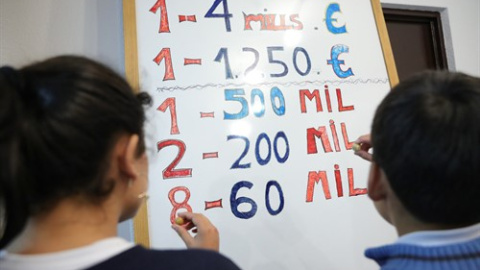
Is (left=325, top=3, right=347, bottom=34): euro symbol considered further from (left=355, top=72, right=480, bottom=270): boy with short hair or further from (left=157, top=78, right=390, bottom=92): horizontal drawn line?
(left=355, top=72, right=480, bottom=270): boy with short hair

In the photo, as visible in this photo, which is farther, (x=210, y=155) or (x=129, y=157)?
(x=210, y=155)

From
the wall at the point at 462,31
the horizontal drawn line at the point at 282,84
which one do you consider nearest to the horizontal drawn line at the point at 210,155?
the horizontal drawn line at the point at 282,84

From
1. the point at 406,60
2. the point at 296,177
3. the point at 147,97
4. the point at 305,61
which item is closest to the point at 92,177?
the point at 147,97

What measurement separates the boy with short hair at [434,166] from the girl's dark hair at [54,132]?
352 mm

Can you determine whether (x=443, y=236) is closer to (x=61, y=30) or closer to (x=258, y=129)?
(x=258, y=129)

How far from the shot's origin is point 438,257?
501mm

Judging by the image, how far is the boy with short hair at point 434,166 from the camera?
1.64 feet

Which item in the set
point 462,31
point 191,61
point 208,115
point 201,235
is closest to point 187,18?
point 191,61

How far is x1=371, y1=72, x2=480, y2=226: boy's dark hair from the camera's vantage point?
1.65ft

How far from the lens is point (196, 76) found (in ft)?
2.87

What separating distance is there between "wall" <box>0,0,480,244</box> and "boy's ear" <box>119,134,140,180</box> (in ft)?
1.48

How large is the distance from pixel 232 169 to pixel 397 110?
0.40 m

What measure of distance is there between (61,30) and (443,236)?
3.00 ft

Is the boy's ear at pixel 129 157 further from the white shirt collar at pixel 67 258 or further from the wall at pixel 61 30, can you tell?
the wall at pixel 61 30
